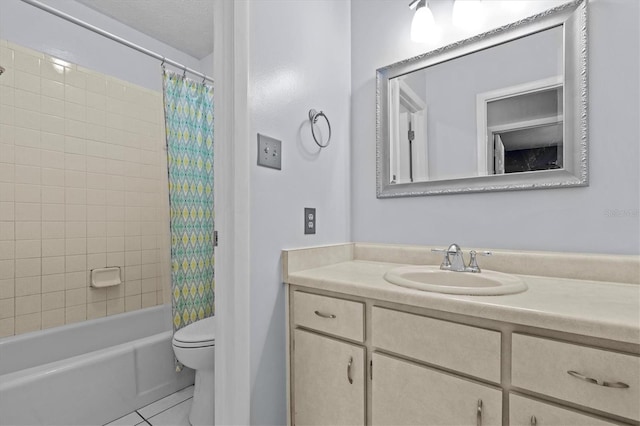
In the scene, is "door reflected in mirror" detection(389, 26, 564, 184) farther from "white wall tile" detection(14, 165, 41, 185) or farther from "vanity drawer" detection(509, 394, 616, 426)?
"white wall tile" detection(14, 165, 41, 185)

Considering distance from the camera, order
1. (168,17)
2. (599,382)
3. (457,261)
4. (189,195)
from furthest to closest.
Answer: (168,17), (189,195), (457,261), (599,382)

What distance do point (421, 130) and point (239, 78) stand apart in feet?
3.00

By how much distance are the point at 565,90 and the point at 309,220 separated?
1.15m

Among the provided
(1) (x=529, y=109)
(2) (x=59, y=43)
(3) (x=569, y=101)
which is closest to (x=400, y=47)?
(1) (x=529, y=109)

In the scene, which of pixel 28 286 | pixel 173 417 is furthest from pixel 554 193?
pixel 28 286

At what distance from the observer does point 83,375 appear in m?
1.48

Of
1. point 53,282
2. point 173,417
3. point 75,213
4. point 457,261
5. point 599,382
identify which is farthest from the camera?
point 75,213

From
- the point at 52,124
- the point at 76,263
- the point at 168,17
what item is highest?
the point at 168,17

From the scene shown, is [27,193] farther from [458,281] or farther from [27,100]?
[458,281]

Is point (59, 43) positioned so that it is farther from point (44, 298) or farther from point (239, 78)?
point (239, 78)

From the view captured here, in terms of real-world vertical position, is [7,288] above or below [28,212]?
below

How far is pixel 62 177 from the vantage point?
A: 6.66ft

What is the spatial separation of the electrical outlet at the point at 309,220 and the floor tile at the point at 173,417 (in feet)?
4.07

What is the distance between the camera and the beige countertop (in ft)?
2.19
